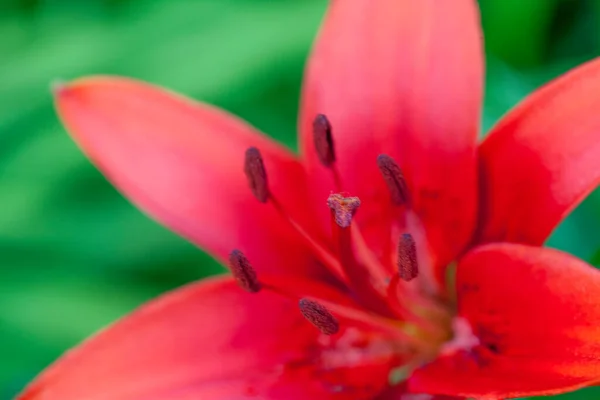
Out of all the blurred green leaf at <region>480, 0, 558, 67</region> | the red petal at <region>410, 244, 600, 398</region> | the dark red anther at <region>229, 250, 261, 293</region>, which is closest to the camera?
the red petal at <region>410, 244, 600, 398</region>

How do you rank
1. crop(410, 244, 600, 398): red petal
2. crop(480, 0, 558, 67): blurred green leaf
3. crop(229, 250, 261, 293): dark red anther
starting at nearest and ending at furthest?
crop(410, 244, 600, 398): red petal
crop(229, 250, 261, 293): dark red anther
crop(480, 0, 558, 67): blurred green leaf

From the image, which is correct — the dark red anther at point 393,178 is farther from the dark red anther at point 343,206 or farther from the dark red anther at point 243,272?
the dark red anther at point 243,272

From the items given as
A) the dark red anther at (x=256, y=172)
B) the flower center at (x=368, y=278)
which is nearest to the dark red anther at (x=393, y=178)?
the flower center at (x=368, y=278)

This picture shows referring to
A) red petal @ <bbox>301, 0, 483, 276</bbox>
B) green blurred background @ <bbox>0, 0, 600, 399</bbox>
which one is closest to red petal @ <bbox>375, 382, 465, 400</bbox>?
red petal @ <bbox>301, 0, 483, 276</bbox>

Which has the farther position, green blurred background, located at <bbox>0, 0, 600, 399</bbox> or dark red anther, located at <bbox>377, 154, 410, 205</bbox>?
green blurred background, located at <bbox>0, 0, 600, 399</bbox>

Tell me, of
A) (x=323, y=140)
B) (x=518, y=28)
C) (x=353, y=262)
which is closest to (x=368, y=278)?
(x=353, y=262)

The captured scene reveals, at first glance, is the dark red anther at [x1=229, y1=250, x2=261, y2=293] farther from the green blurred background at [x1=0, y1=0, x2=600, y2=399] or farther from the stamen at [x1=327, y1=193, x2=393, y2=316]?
the green blurred background at [x1=0, y1=0, x2=600, y2=399]

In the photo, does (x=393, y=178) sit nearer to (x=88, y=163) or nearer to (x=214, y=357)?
(x=214, y=357)
